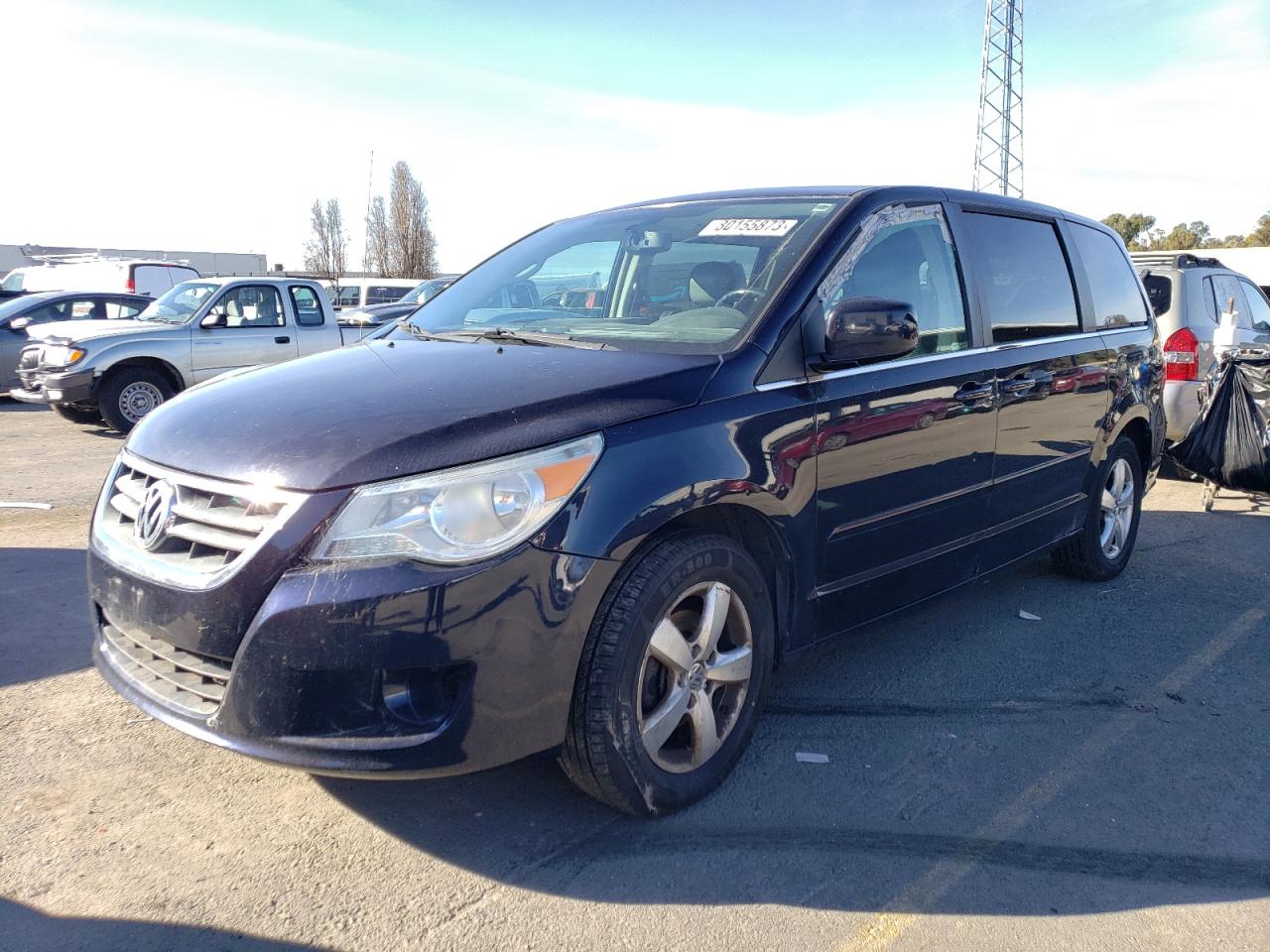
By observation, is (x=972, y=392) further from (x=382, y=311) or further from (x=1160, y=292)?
(x=382, y=311)

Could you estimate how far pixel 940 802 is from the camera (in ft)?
10.0

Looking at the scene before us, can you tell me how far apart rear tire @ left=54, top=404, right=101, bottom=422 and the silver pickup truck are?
10mm

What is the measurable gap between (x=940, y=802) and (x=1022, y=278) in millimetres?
2483

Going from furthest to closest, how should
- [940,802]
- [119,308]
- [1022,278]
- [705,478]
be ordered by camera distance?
[119,308] → [1022,278] → [940,802] → [705,478]

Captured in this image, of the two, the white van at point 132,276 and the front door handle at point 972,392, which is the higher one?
the white van at point 132,276

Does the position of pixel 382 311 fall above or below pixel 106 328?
above

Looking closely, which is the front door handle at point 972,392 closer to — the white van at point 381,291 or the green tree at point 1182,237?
the white van at point 381,291

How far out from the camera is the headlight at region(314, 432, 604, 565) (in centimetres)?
238

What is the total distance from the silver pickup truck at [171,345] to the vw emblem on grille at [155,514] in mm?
7673

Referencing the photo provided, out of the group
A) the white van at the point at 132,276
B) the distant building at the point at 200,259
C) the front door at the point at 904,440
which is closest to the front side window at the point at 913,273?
the front door at the point at 904,440

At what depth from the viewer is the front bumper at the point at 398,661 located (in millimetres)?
2334

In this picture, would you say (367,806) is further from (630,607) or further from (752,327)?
(752,327)

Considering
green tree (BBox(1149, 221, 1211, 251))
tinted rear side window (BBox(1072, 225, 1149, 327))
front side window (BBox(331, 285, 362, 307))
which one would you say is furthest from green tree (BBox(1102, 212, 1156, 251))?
tinted rear side window (BBox(1072, 225, 1149, 327))

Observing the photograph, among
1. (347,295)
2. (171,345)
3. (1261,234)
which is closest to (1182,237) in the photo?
(1261,234)
